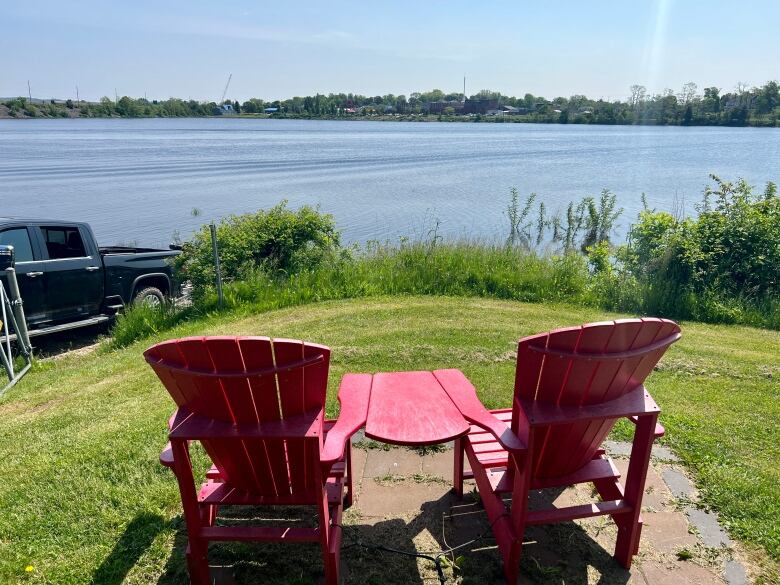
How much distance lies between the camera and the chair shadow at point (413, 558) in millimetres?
2842

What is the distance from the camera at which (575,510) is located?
284cm

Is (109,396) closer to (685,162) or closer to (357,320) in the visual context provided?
(357,320)

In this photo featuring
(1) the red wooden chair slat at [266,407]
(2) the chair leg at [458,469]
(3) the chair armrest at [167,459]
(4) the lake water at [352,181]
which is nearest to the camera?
(1) the red wooden chair slat at [266,407]

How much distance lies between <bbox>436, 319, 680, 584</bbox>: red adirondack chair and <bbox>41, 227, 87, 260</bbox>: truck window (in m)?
6.70

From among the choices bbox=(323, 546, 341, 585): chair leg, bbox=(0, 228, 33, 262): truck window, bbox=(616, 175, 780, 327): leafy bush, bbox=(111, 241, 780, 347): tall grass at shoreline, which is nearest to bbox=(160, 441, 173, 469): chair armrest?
bbox=(323, 546, 341, 585): chair leg

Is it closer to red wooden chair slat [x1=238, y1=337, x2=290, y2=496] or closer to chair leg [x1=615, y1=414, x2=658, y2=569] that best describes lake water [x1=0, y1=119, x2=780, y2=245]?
chair leg [x1=615, y1=414, x2=658, y2=569]

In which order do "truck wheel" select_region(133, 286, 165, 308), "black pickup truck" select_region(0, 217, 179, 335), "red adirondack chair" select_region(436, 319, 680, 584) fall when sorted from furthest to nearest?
"truck wheel" select_region(133, 286, 165, 308)
"black pickup truck" select_region(0, 217, 179, 335)
"red adirondack chair" select_region(436, 319, 680, 584)

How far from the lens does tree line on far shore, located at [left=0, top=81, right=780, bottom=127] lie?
97.2 meters

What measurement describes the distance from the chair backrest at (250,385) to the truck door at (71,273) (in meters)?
6.03

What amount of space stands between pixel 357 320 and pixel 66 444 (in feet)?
12.1

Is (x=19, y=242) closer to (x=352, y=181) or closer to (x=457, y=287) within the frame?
(x=457, y=287)

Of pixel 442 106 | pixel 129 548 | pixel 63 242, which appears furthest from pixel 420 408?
pixel 442 106

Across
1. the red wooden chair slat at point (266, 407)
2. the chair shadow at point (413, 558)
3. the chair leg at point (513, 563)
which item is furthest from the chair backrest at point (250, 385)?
the chair leg at point (513, 563)

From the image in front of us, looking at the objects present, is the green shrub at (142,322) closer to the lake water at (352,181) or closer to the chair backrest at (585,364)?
the chair backrest at (585,364)
